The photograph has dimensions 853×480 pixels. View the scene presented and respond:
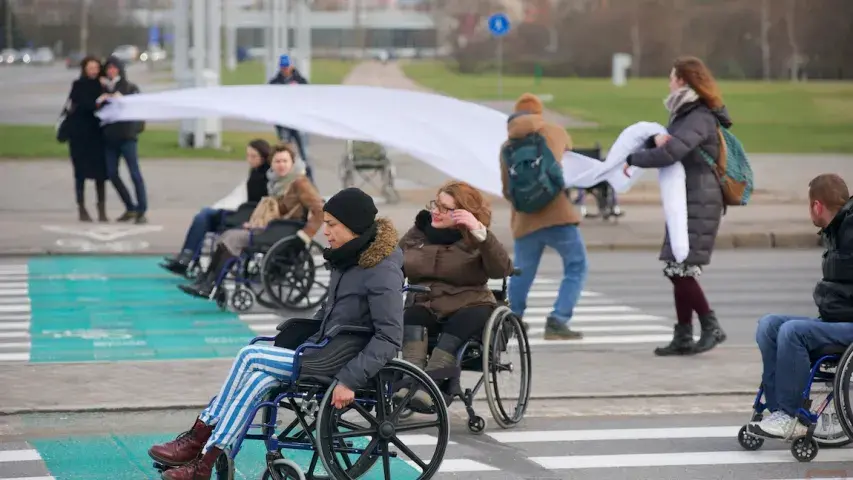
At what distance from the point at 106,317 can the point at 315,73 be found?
83.2 m

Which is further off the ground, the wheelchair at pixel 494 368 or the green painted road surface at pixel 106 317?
the wheelchair at pixel 494 368

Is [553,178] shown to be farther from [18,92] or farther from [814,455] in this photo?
[18,92]

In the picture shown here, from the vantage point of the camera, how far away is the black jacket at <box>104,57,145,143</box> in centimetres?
1984

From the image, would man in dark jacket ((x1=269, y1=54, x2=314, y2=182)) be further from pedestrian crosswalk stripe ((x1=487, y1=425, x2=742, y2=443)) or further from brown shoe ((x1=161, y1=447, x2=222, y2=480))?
brown shoe ((x1=161, y1=447, x2=222, y2=480))

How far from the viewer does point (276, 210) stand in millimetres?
14078

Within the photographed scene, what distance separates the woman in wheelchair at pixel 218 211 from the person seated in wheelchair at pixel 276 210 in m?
0.29

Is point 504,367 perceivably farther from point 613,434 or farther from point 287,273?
point 287,273

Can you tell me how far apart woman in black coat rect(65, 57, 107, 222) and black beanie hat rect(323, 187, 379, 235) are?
12.9 m

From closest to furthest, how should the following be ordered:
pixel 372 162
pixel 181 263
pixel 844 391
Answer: pixel 844 391 < pixel 181 263 < pixel 372 162

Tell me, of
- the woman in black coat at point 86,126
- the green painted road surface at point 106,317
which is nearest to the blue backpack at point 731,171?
the green painted road surface at point 106,317

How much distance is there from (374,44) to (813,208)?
148m

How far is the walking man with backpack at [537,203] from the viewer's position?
39.1ft

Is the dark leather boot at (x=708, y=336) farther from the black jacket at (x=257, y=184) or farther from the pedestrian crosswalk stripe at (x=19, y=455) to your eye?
the pedestrian crosswalk stripe at (x=19, y=455)

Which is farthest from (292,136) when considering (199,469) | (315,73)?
(315,73)
